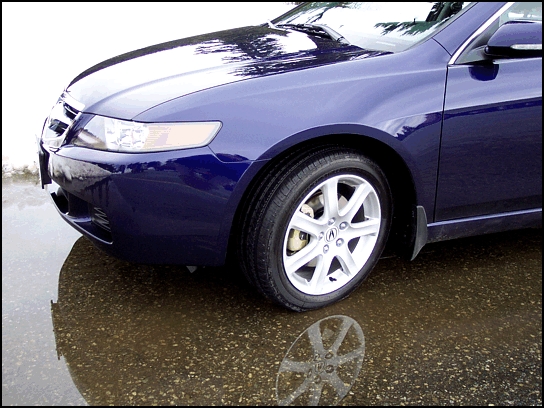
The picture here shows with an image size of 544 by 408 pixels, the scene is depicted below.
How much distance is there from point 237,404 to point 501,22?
1980 mm

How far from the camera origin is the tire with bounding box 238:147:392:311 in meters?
2.30

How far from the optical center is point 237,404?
6.59 ft

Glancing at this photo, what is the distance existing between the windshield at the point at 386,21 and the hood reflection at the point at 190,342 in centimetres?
129

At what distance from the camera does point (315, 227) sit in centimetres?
245

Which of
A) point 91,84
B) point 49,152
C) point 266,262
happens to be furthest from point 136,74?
point 266,262

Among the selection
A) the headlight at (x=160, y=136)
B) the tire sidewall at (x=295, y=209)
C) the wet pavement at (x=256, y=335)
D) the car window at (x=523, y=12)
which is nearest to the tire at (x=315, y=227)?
the tire sidewall at (x=295, y=209)

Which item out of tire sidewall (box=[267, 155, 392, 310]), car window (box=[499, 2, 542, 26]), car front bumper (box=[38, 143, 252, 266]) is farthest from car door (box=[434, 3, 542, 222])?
car front bumper (box=[38, 143, 252, 266])

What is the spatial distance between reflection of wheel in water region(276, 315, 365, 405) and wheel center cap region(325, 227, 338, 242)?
0.35 m

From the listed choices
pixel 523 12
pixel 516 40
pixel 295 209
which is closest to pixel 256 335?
pixel 295 209

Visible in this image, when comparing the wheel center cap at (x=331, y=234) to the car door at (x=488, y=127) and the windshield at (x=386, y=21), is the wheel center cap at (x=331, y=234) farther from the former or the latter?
the windshield at (x=386, y=21)

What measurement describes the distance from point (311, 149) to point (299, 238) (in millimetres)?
403

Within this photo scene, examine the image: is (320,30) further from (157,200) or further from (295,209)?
(157,200)

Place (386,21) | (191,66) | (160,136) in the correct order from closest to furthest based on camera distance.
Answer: (160,136) → (191,66) → (386,21)

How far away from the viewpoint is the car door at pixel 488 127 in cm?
245
